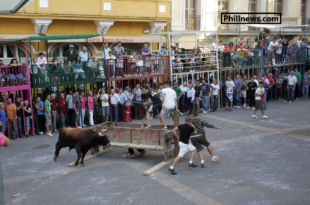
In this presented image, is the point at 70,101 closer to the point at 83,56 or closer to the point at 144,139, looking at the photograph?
the point at 83,56

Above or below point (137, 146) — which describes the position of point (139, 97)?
above

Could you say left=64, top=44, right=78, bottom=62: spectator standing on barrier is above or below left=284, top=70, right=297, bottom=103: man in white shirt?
above

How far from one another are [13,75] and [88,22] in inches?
273

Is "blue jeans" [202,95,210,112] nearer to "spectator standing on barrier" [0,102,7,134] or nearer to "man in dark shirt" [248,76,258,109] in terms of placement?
"man in dark shirt" [248,76,258,109]

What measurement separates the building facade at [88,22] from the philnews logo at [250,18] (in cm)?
612

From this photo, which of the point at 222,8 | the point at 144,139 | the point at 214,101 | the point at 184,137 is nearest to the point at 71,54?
the point at 144,139

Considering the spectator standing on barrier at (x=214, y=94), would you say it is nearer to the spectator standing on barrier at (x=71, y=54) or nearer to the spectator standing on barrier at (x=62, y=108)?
the spectator standing on barrier at (x=71, y=54)

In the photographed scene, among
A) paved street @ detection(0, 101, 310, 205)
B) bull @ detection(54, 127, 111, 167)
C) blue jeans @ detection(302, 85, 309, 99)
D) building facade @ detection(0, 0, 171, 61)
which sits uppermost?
building facade @ detection(0, 0, 171, 61)

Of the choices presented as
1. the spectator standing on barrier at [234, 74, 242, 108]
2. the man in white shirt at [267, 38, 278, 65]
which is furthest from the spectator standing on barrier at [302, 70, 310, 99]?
the spectator standing on barrier at [234, 74, 242, 108]

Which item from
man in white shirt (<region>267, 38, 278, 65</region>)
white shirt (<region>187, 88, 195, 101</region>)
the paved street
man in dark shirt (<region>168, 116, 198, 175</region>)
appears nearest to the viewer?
the paved street

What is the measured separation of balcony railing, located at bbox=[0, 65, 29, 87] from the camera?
1470cm

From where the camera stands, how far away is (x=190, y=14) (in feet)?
87.0

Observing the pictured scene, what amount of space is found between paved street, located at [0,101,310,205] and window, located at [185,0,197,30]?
13514 mm

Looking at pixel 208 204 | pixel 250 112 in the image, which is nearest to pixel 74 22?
pixel 250 112
